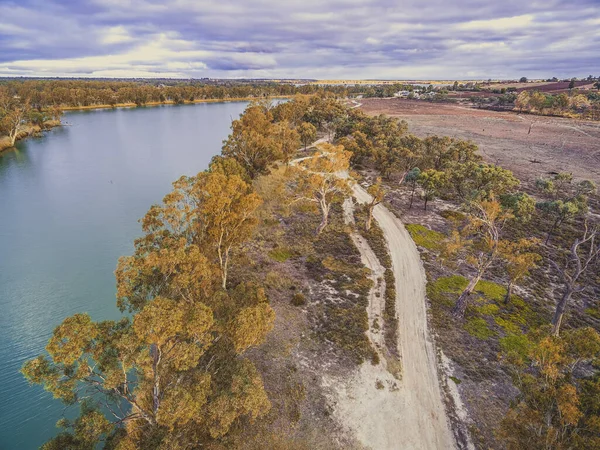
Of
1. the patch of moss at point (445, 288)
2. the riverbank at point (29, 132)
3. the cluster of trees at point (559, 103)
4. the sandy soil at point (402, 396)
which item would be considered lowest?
the sandy soil at point (402, 396)

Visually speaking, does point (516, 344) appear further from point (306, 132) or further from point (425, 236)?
point (306, 132)

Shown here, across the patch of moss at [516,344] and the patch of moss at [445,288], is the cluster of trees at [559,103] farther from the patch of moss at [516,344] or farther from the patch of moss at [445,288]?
the patch of moss at [516,344]

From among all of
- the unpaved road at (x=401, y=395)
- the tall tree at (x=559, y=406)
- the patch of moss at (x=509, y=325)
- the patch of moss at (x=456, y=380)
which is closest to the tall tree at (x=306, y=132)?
the unpaved road at (x=401, y=395)

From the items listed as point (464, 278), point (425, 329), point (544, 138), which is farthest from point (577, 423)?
point (544, 138)

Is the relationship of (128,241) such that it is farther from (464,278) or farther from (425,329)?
(464,278)

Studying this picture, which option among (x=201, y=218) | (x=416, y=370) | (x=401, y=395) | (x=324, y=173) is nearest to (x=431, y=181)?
(x=324, y=173)

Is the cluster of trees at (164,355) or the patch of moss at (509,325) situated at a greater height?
the cluster of trees at (164,355)
